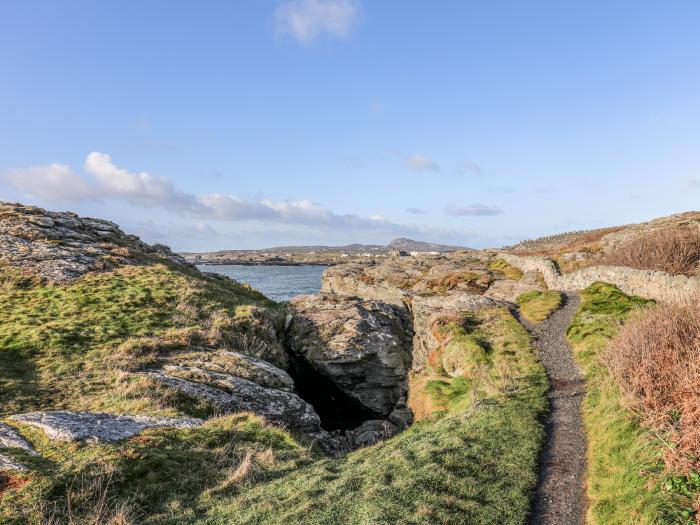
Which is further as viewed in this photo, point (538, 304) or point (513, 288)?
point (513, 288)

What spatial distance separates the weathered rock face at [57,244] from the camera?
3488 cm

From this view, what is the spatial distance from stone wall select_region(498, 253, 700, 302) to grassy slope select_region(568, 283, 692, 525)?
18.7 feet

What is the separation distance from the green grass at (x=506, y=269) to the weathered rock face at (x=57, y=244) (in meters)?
43.1

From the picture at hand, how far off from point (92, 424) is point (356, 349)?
19.4 meters

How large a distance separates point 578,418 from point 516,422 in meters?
2.55

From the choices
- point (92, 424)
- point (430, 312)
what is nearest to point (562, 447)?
point (92, 424)

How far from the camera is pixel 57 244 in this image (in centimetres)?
3953

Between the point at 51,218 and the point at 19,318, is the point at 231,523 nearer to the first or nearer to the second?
the point at 19,318

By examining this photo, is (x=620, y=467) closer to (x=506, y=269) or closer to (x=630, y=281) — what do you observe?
(x=630, y=281)

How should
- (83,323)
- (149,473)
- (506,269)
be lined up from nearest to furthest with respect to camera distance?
(149,473)
(83,323)
(506,269)

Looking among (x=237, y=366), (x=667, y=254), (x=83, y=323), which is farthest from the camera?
(x=667, y=254)

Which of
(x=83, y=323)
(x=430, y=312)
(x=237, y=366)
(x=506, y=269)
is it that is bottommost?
(x=237, y=366)

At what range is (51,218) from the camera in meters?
45.5

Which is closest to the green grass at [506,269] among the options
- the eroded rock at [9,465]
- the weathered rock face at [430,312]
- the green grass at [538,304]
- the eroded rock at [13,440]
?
the green grass at [538,304]
